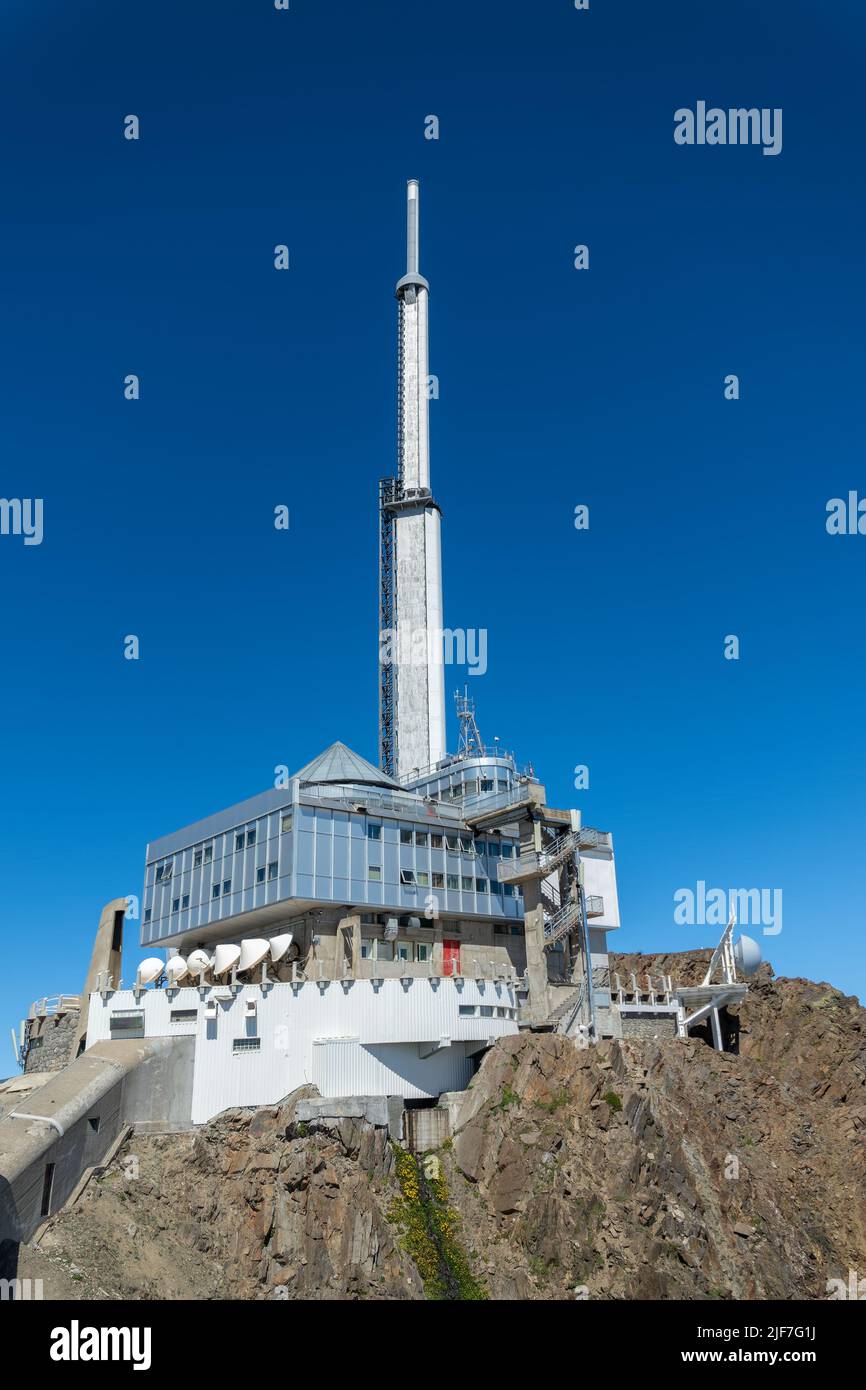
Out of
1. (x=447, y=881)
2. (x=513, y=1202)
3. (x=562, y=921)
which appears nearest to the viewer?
(x=513, y=1202)

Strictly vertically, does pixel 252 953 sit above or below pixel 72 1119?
above

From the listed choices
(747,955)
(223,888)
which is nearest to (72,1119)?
(223,888)

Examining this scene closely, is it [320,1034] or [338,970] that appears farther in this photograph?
[338,970]

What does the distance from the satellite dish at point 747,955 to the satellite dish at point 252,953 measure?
115 ft

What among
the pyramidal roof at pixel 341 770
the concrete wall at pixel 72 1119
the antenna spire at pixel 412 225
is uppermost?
the antenna spire at pixel 412 225

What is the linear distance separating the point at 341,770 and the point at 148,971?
16685 millimetres

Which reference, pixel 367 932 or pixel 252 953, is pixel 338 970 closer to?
pixel 367 932

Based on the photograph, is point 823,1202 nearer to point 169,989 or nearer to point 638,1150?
point 638,1150

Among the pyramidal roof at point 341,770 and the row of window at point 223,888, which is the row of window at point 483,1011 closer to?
the row of window at point 223,888

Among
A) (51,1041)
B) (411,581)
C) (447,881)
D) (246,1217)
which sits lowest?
(246,1217)

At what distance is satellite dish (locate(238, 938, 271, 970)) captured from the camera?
5191cm

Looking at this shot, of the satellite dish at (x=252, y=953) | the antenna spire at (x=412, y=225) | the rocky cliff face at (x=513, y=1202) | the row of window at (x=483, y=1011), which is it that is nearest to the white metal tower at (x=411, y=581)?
the antenna spire at (x=412, y=225)

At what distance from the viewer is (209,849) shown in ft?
205

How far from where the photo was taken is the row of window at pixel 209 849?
56.8 meters
